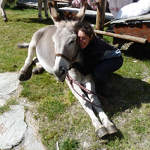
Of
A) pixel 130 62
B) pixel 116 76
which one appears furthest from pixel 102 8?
pixel 116 76

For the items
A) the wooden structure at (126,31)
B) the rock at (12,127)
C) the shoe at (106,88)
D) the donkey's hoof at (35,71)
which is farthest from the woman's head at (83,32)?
the wooden structure at (126,31)

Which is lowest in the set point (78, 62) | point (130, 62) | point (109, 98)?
point (109, 98)

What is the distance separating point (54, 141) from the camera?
253 centimetres

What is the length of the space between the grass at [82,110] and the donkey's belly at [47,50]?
1.85ft

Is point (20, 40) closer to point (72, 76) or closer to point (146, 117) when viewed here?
point (72, 76)

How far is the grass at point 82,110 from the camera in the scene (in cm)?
251

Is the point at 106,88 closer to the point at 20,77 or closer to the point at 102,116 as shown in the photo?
the point at 102,116

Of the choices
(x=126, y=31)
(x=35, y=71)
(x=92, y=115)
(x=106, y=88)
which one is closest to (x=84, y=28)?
(x=106, y=88)

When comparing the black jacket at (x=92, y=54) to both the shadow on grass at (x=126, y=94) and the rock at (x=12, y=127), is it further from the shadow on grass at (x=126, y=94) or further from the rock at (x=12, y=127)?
the rock at (x=12, y=127)

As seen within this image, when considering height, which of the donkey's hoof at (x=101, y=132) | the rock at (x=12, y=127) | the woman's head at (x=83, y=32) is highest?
the woman's head at (x=83, y=32)

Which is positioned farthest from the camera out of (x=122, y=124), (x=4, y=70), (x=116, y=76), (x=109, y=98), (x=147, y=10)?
(x=147, y=10)

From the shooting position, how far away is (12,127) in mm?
2721

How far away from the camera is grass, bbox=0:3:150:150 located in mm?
2510

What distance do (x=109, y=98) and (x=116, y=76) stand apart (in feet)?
2.89
